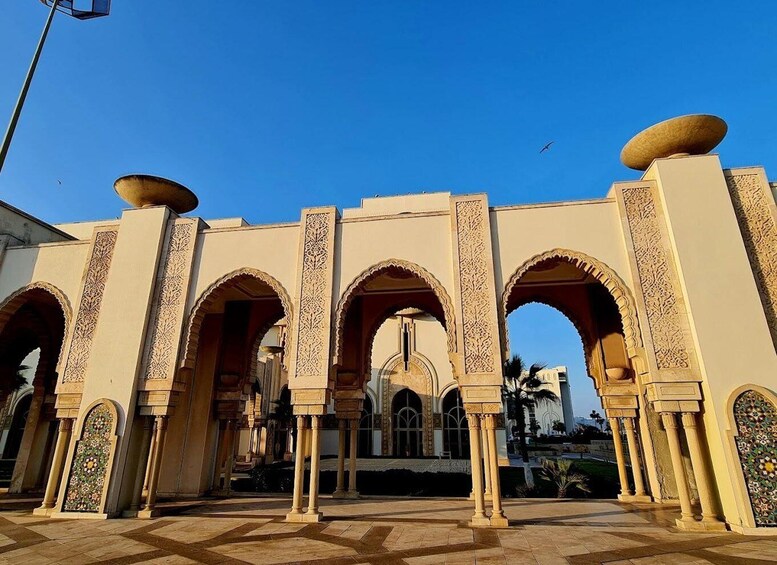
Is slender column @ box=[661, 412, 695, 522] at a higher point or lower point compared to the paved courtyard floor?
higher

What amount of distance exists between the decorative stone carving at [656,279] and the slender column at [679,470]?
0.71m

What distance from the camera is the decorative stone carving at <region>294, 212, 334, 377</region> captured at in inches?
269

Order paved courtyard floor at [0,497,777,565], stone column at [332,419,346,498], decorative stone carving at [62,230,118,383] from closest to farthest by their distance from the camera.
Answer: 1. paved courtyard floor at [0,497,777,565]
2. decorative stone carving at [62,230,118,383]
3. stone column at [332,419,346,498]

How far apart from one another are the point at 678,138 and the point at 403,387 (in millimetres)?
15097

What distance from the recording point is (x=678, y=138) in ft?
22.2

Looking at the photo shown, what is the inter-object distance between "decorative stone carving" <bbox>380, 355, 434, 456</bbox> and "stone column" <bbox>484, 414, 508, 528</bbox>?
43.7 feet

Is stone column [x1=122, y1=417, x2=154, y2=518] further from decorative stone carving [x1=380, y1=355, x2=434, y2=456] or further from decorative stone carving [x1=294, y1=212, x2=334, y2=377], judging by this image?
decorative stone carving [x1=380, y1=355, x2=434, y2=456]

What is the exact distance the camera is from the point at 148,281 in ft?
25.0

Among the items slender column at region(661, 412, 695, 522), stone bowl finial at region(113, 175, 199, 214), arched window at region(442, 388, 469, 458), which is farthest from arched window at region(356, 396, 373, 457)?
slender column at region(661, 412, 695, 522)

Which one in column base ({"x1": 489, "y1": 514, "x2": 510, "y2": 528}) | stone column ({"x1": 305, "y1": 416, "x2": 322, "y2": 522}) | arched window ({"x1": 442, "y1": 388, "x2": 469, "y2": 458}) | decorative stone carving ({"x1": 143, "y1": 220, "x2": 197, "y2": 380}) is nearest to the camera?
column base ({"x1": 489, "y1": 514, "x2": 510, "y2": 528})

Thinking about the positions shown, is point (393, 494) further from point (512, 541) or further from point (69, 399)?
point (69, 399)

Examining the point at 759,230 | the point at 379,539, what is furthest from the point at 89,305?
the point at 759,230

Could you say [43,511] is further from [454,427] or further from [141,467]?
[454,427]

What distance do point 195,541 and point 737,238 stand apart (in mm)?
7910
